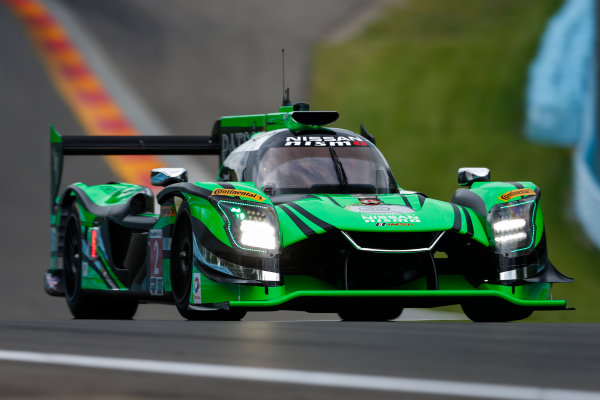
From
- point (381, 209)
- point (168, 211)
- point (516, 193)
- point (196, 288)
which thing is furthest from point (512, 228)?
point (168, 211)

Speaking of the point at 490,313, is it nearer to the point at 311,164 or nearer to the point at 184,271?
the point at 311,164

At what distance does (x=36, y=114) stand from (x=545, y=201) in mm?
10852

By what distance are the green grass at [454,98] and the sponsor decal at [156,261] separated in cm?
763

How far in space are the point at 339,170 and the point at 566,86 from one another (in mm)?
18387

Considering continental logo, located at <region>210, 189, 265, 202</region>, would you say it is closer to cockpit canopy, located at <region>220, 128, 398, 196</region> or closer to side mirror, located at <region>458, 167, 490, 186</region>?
cockpit canopy, located at <region>220, 128, 398, 196</region>

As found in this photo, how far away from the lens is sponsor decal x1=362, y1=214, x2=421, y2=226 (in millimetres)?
8905

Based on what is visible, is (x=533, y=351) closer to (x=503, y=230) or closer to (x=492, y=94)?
(x=503, y=230)

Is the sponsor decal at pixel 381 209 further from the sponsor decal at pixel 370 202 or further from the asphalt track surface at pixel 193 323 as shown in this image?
the asphalt track surface at pixel 193 323

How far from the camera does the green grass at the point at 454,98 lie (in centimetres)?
2155

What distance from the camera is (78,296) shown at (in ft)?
39.1

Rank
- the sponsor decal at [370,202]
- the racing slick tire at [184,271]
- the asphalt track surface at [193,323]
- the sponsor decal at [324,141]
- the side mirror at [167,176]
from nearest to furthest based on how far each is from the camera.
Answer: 1. the asphalt track surface at [193,323]
2. the racing slick tire at [184,271]
3. the sponsor decal at [370,202]
4. the side mirror at [167,176]
5. the sponsor decal at [324,141]

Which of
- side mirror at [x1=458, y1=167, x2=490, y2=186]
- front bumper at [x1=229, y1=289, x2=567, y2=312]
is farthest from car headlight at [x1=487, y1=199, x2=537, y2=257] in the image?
side mirror at [x1=458, y1=167, x2=490, y2=186]

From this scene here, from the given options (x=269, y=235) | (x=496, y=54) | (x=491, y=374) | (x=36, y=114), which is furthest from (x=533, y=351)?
(x=496, y=54)

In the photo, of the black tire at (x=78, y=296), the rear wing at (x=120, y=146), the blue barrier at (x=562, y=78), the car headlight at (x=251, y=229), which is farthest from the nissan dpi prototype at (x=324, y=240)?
the blue barrier at (x=562, y=78)
